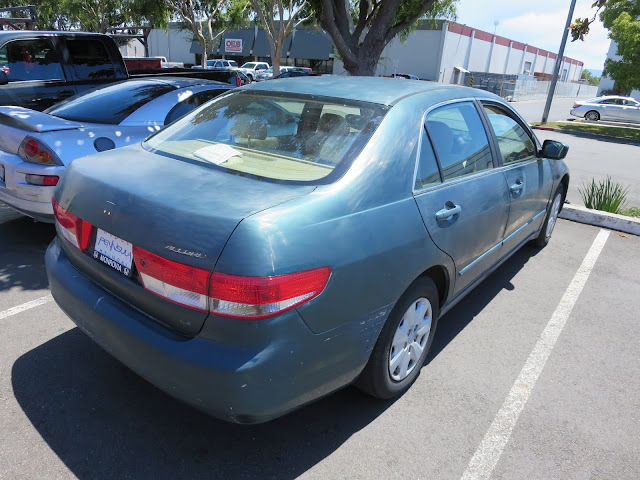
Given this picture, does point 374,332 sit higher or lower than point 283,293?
lower

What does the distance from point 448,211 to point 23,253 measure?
152 inches

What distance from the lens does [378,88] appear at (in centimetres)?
297

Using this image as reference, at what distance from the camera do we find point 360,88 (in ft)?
9.78

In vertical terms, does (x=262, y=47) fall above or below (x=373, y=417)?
above

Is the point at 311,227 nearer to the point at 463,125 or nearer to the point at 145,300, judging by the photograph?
the point at 145,300

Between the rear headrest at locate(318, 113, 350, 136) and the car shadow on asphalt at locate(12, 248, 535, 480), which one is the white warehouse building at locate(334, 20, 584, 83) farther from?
the car shadow on asphalt at locate(12, 248, 535, 480)

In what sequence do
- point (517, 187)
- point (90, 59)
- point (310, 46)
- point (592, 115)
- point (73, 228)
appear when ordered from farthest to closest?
point (310, 46)
point (592, 115)
point (90, 59)
point (517, 187)
point (73, 228)

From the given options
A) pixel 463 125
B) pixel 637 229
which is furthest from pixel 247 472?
pixel 637 229

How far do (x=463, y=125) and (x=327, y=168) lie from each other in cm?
136

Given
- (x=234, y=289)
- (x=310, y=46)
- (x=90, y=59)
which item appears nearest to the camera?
(x=234, y=289)

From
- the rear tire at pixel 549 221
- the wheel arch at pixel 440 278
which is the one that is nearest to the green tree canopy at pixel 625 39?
the rear tire at pixel 549 221

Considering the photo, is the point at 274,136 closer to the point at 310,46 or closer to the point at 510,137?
the point at 510,137

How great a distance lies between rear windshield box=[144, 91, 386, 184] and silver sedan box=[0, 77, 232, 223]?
149cm

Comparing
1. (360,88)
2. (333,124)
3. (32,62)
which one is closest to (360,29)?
(32,62)
